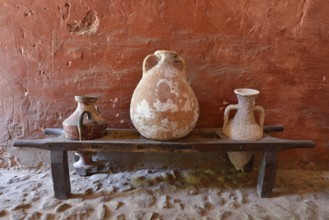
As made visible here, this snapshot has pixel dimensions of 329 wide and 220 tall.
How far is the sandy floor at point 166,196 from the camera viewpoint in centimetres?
140

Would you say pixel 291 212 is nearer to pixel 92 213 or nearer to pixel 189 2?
pixel 92 213

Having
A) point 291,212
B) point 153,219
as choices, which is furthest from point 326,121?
point 153,219

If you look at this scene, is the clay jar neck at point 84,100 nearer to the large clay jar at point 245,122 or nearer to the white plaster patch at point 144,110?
the white plaster patch at point 144,110

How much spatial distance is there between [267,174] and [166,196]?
61 centimetres

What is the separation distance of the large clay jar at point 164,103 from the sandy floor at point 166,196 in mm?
379

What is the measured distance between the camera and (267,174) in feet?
5.01

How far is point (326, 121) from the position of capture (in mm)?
1845

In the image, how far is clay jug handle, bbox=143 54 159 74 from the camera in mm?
1539

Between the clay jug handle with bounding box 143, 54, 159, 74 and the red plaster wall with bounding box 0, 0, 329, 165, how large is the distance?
Answer: 194 mm

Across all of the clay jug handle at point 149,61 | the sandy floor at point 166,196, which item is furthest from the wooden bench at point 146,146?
the clay jug handle at point 149,61

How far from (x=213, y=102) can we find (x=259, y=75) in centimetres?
36

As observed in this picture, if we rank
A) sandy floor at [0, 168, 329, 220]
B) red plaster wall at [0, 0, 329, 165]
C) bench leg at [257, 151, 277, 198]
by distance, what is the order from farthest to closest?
red plaster wall at [0, 0, 329, 165]
bench leg at [257, 151, 277, 198]
sandy floor at [0, 168, 329, 220]

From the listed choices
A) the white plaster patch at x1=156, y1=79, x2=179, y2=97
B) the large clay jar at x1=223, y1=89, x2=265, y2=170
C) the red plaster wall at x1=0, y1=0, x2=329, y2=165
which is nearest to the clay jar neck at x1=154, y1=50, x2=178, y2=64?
the white plaster patch at x1=156, y1=79, x2=179, y2=97

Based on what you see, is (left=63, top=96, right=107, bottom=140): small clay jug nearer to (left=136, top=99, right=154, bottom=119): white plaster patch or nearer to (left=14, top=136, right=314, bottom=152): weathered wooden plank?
(left=14, top=136, right=314, bottom=152): weathered wooden plank
